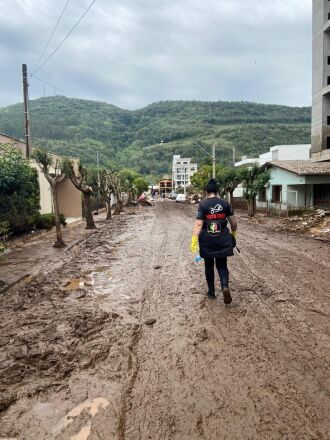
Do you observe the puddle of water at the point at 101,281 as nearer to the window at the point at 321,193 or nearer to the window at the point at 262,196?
the window at the point at 321,193

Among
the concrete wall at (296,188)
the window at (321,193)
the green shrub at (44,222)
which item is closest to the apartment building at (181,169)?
the concrete wall at (296,188)

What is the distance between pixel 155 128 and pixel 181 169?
18435mm

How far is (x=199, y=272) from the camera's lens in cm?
797

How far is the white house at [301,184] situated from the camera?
26000mm

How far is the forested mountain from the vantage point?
70500 mm

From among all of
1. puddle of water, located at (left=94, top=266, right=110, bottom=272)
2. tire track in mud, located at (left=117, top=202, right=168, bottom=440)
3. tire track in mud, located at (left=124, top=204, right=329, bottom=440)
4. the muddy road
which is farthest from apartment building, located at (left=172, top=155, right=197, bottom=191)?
tire track in mud, located at (left=124, top=204, right=329, bottom=440)

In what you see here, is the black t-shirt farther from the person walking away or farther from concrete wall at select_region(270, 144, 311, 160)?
concrete wall at select_region(270, 144, 311, 160)

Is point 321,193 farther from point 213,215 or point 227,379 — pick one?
point 227,379

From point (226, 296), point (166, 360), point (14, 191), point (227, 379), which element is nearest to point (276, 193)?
point (14, 191)

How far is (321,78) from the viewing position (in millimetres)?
25969

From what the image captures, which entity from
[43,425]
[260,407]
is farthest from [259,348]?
[43,425]

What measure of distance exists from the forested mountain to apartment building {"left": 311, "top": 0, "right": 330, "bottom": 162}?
1497 inches

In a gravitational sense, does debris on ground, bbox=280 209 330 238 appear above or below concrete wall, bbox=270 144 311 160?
below

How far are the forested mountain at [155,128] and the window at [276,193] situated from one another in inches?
1361
